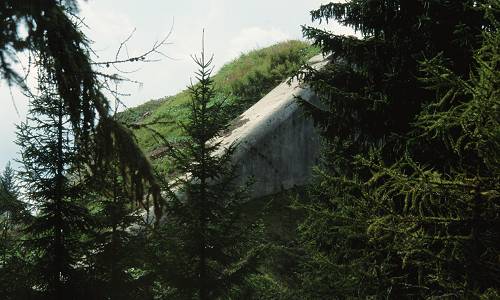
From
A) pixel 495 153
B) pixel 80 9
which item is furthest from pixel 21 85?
pixel 495 153

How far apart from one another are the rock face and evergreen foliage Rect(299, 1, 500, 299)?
8.02m

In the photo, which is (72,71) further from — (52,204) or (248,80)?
(248,80)

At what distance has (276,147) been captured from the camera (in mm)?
17219

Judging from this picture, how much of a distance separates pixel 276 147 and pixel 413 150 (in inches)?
422

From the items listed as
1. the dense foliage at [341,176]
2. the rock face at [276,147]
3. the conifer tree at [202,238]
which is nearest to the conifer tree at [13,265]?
the dense foliage at [341,176]

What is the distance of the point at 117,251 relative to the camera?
8555 millimetres

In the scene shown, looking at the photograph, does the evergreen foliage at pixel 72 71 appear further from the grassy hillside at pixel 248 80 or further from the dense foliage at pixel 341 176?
the grassy hillside at pixel 248 80

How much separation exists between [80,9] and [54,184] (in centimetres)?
468

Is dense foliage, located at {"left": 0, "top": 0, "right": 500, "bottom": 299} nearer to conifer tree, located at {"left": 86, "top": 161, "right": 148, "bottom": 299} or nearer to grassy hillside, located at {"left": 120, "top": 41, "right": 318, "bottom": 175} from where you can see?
conifer tree, located at {"left": 86, "top": 161, "right": 148, "bottom": 299}

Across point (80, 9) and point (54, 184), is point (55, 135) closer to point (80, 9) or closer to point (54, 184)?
point (54, 184)

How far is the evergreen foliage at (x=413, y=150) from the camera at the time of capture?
15.8 ft

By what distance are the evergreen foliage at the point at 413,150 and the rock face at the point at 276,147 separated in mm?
8017

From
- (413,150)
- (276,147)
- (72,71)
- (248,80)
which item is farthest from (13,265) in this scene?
(248,80)

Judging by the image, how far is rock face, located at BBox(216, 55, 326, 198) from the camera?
54.7 feet
